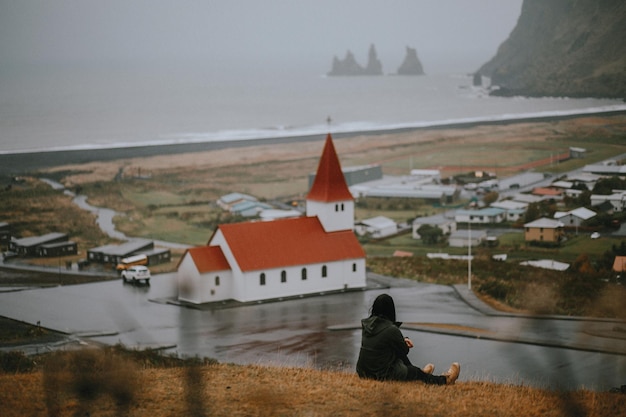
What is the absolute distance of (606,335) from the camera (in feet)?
45.7

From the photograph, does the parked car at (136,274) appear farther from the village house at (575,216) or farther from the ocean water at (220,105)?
the village house at (575,216)

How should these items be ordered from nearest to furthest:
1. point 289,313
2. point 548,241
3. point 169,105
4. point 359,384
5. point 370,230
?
point 359,384 < point 289,313 < point 548,241 < point 370,230 < point 169,105

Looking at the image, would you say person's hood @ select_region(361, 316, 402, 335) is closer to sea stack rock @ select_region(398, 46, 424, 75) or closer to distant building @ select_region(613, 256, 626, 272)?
distant building @ select_region(613, 256, 626, 272)

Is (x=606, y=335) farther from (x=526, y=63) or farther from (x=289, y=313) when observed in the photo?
(x=526, y=63)

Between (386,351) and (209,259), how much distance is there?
12.5 metres

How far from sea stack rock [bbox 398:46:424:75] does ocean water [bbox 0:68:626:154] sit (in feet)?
2.12

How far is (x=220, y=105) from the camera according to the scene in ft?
147

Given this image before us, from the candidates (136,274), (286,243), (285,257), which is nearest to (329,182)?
(286,243)

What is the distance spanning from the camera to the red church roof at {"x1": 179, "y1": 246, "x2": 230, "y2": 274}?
60.4ft

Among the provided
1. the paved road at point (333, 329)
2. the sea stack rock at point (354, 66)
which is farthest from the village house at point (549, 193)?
the sea stack rock at point (354, 66)

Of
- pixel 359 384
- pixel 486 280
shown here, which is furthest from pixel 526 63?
pixel 359 384

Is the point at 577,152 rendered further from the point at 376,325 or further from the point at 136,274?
the point at 376,325

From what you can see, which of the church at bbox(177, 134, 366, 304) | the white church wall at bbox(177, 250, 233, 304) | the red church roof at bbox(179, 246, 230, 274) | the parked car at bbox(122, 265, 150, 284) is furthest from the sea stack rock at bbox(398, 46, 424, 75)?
the white church wall at bbox(177, 250, 233, 304)

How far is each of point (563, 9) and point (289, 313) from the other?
1802 centimetres
